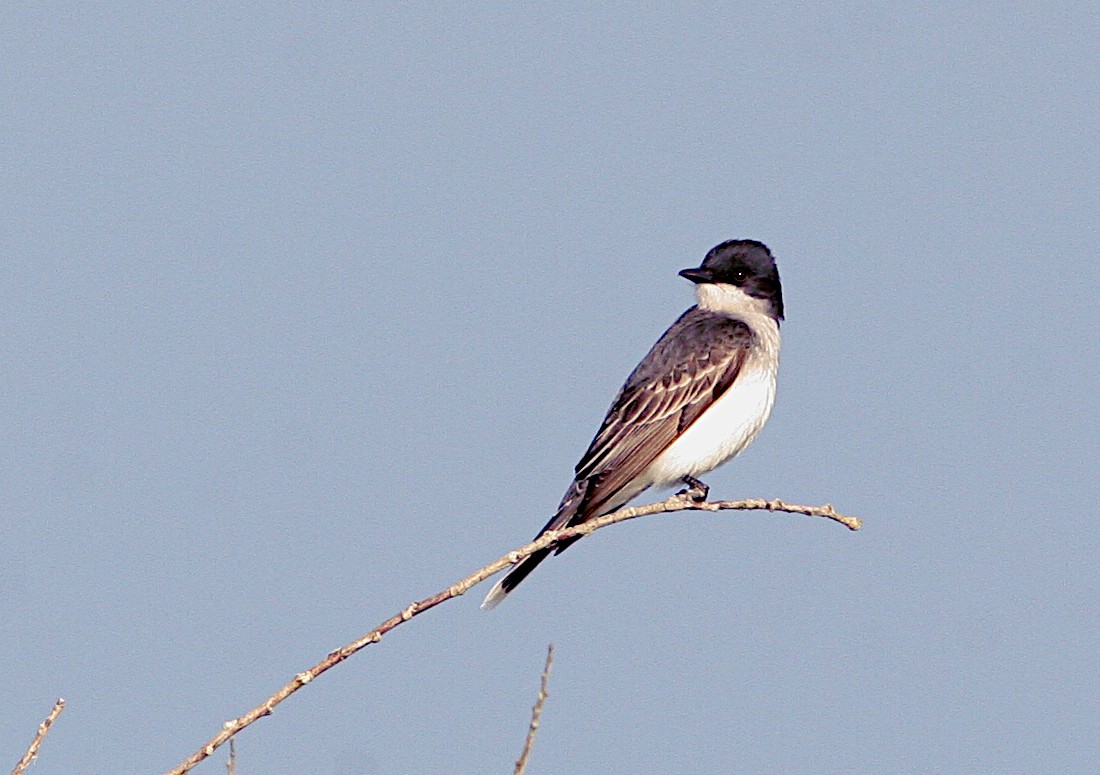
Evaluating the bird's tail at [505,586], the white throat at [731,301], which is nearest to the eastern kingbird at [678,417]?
the bird's tail at [505,586]

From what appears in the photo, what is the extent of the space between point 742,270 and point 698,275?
312 mm

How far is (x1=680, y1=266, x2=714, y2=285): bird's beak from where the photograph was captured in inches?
384

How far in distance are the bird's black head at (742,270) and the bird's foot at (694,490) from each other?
5.55 feet

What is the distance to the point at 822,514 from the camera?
5.36 meters

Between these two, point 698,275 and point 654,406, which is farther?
point 698,275

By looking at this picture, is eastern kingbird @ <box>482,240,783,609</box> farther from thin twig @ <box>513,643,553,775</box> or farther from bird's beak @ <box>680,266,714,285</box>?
thin twig @ <box>513,643,553,775</box>

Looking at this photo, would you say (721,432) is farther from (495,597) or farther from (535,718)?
(535,718)

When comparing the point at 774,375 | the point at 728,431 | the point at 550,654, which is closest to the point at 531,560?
the point at 728,431

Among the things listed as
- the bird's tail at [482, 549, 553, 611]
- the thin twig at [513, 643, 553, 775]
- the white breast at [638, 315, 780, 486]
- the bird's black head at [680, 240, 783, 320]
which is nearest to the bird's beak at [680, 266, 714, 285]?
the bird's black head at [680, 240, 783, 320]

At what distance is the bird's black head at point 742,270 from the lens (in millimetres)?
9789

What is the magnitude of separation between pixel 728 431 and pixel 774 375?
692 mm

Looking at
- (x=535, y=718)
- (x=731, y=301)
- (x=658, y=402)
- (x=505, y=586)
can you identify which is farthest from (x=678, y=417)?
(x=535, y=718)

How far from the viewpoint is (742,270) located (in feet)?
32.2

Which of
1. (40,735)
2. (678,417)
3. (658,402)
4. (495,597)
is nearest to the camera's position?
(40,735)
